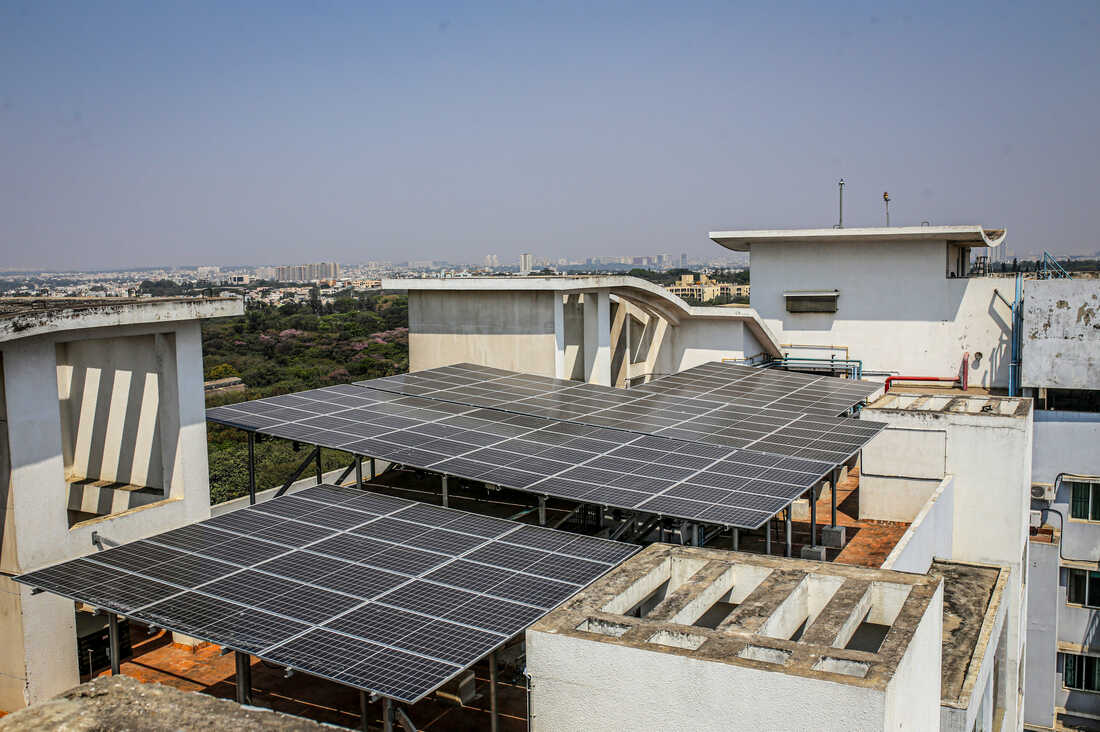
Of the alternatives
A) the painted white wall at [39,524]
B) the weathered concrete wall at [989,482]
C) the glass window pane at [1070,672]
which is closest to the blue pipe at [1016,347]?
the glass window pane at [1070,672]

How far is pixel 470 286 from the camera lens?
29141mm

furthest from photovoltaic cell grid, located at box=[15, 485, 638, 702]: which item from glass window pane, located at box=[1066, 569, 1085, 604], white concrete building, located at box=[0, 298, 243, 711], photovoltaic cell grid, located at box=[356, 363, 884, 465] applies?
glass window pane, located at box=[1066, 569, 1085, 604]

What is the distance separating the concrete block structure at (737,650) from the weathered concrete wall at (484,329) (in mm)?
15820

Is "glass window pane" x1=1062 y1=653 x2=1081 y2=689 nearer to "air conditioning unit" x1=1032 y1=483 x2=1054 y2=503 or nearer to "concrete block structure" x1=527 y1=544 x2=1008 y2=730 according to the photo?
"air conditioning unit" x1=1032 y1=483 x2=1054 y2=503

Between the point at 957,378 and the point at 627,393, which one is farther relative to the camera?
the point at 957,378

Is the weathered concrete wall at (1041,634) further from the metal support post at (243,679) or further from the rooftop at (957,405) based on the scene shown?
the metal support post at (243,679)

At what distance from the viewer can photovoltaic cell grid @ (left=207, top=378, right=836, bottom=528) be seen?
48.6ft

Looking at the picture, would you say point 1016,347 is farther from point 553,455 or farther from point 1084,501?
point 553,455

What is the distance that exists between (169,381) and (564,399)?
32.1ft

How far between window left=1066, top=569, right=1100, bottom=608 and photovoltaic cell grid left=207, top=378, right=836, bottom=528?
21.9 metres

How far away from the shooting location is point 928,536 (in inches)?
796

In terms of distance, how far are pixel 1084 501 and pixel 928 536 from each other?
1687 cm

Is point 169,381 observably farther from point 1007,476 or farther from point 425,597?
point 1007,476

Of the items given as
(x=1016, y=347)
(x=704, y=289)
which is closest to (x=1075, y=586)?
(x=1016, y=347)
